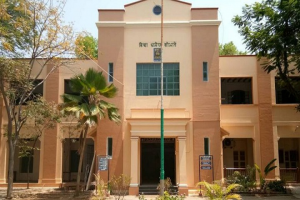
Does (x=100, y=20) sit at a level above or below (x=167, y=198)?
above

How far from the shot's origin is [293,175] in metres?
23.9

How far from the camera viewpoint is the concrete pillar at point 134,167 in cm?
2042

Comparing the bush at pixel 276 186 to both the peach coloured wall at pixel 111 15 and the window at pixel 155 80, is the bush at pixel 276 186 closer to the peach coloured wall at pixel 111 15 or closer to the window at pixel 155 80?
the window at pixel 155 80

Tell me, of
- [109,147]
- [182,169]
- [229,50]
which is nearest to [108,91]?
[109,147]

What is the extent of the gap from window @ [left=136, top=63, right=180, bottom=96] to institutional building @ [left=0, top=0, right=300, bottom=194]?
61 mm

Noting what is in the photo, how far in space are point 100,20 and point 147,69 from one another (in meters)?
4.13

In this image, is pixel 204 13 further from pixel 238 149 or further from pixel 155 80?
pixel 238 149

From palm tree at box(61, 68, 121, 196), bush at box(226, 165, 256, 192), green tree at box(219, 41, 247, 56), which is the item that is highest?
green tree at box(219, 41, 247, 56)

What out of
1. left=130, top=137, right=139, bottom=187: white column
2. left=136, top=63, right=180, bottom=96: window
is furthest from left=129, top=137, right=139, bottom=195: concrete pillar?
left=136, top=63, right=180, bottom=96: window

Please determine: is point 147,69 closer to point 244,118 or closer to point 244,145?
point 244,118

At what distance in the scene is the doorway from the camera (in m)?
22.3

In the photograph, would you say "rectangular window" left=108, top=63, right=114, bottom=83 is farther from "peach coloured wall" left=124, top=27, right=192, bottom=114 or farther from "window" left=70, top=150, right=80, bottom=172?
"window" left=70, top=150, right=80, bottom=172

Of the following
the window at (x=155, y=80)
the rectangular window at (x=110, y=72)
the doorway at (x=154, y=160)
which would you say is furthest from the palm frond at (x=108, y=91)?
the doorway at (x=154, y=160)

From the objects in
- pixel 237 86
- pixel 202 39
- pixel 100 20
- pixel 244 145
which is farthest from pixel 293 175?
pixel 100 20
